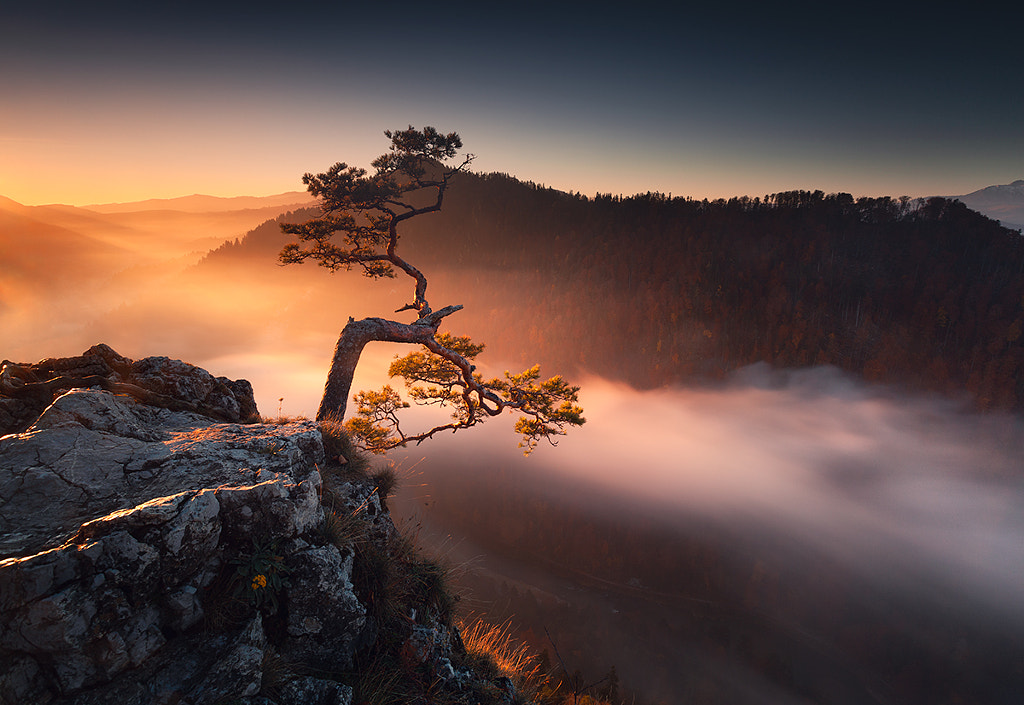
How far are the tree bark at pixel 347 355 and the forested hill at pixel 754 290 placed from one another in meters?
140

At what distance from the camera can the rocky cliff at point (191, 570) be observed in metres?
2.95

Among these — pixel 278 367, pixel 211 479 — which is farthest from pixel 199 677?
pixel 278 367

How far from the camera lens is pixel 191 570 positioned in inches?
138

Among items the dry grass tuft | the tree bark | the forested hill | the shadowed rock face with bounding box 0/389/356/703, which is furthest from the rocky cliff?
the forested hill

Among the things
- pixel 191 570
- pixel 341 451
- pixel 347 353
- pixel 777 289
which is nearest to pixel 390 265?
pixel 347 353

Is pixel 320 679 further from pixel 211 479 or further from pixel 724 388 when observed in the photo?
pixel 724 388

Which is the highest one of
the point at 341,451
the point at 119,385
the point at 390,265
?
the point at 390,265

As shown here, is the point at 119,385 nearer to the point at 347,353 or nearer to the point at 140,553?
the point at 347,353

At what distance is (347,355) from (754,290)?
16218cm

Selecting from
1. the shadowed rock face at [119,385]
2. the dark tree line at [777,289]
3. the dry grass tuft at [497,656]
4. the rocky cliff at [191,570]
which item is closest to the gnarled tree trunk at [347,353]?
the shadowed rock face at [119,385]

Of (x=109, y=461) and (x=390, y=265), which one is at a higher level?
(x=390, y=265)

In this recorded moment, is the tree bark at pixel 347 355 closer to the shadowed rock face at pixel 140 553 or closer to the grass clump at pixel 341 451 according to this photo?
the grass clump at pixel 341 451

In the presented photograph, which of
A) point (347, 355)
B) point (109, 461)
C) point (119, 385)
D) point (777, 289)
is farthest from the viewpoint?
point (777, 289)

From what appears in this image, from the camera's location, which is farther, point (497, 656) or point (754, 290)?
point (754, 290)
